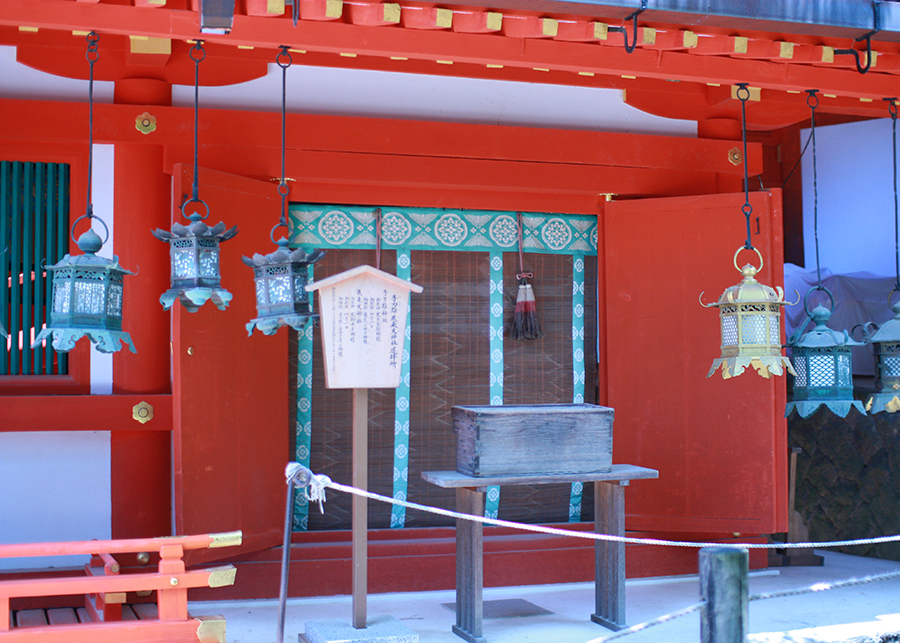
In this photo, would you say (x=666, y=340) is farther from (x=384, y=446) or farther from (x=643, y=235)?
(x=384, y=446)

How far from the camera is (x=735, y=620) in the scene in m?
2.87

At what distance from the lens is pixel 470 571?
4.39m

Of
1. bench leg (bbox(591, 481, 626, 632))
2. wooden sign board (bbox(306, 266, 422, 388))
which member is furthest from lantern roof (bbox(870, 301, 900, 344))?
wooden sign board (bbox(306, 266, 422, 388))

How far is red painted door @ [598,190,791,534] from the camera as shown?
5.52m

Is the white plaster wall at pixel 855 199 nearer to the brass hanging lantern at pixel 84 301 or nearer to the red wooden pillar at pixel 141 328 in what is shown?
the red wooden pillar at pixel 141 328

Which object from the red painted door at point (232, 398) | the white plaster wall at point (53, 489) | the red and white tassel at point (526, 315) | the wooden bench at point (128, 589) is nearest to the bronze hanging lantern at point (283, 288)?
the red painted door at point (232, 398)

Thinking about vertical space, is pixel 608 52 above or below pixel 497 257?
above

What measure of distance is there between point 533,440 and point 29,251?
310 cm

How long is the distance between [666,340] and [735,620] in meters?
2.93

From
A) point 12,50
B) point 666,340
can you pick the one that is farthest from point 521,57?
point 12,50

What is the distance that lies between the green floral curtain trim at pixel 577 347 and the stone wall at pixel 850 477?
1853 mm

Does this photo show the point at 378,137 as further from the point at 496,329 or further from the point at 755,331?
the point at 755,331

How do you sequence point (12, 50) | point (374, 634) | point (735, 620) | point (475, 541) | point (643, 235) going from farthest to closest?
point (643, 235), point (12, 50), point (475, 541), point (374, 634), point (735, 620)

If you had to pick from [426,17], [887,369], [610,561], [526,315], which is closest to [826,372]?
[887,369]
